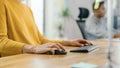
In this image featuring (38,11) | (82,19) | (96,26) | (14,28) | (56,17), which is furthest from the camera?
(56,17)

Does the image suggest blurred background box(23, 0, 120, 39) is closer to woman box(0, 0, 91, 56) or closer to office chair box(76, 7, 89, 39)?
office chair box(76, 7, 89, 39)

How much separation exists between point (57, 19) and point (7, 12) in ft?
12.9

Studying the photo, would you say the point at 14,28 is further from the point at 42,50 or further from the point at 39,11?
the point at 39,11

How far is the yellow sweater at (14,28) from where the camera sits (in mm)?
1512

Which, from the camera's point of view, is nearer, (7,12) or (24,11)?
(7,12)

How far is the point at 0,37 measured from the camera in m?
1.55

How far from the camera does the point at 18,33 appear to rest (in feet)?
5.67

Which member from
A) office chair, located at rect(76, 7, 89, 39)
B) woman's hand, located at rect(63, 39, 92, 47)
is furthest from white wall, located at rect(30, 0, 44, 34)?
woman's hand, located at rect(63, 39, 92, 47)

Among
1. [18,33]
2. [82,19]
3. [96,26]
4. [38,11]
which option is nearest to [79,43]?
[18,33]

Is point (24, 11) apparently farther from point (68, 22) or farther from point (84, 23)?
point (68, 22)

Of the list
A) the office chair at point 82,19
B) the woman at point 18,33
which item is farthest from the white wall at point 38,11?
the woman at point 18,33

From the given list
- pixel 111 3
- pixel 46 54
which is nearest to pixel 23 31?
pixel 46 54

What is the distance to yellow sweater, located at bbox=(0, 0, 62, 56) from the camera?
151cm

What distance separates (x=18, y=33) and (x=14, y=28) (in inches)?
1.9
